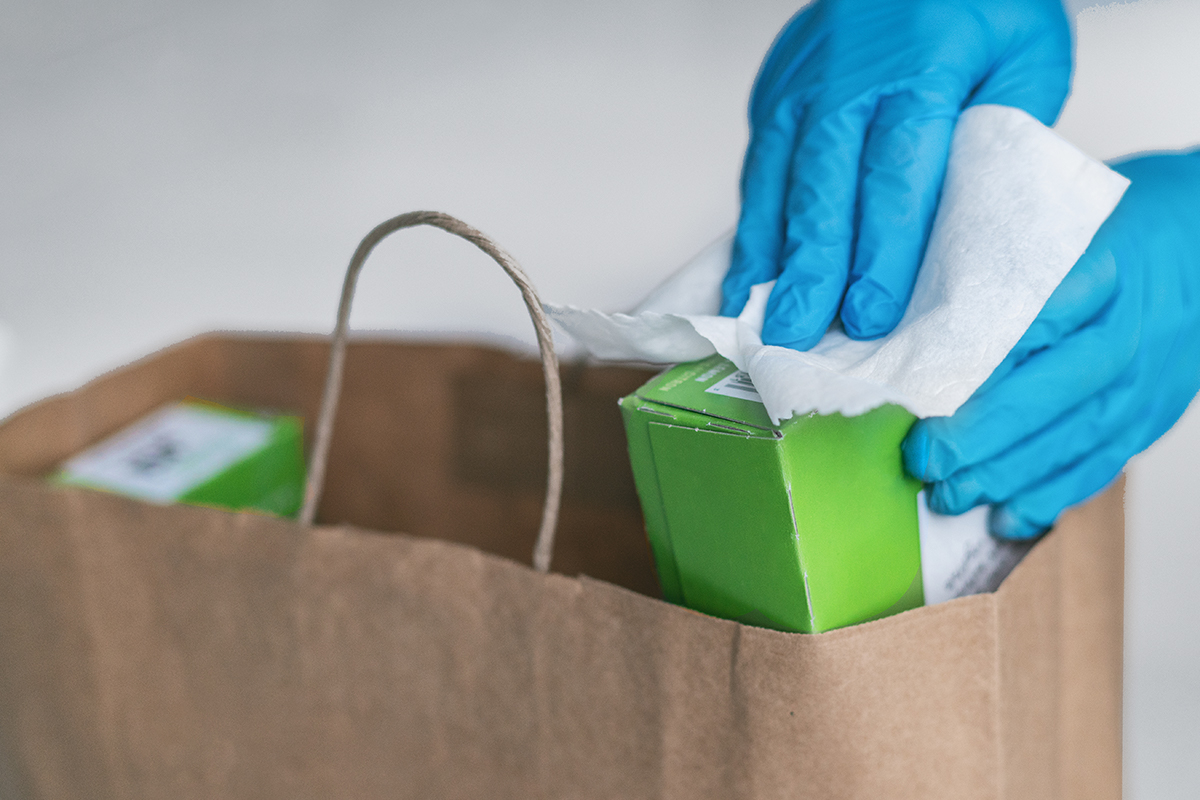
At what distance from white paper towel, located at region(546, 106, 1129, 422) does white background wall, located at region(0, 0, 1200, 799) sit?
43 centimetres

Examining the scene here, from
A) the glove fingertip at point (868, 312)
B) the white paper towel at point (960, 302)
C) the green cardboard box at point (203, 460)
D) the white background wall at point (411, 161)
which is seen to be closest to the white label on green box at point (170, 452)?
the green cardboard box at point (203, 460)

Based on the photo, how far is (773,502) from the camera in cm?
41

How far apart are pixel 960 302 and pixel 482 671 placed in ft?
1.10

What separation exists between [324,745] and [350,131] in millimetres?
896

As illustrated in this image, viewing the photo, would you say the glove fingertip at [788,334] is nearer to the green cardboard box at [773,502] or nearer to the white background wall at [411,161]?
the green cardboard box at [773,502]

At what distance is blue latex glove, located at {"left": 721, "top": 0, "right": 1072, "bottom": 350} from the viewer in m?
0.49

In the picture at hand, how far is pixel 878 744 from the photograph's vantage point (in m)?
0.42

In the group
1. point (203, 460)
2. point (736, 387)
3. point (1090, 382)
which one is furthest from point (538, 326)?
point (203, 460)

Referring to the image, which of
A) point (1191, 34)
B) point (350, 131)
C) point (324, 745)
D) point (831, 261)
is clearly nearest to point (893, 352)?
point (831, 261)

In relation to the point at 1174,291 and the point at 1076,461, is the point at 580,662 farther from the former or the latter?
the point at 1174,291

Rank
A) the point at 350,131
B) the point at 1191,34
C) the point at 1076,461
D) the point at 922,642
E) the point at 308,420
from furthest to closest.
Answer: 1. the point at 350,131
2. the point at 308,420
3. the point at 1191,34
4. the point at 1076,461
5. the point at 922,642

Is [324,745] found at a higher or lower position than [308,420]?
lower

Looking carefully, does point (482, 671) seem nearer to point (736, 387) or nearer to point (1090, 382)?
point (736, 387)

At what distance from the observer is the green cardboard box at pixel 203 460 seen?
762 mm
